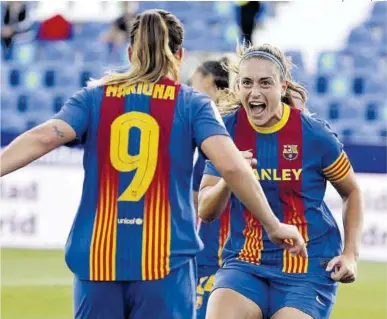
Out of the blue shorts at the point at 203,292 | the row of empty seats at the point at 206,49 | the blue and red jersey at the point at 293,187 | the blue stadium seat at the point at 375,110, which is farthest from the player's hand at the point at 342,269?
the blue stadium seat at the point at 375,110

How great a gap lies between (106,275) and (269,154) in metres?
1.29

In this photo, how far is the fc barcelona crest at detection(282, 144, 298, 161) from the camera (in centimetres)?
530

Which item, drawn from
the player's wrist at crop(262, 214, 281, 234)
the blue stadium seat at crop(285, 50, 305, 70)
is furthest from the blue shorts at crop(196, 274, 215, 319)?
the blue stadium seat at crop(285, 50, 305, 70)

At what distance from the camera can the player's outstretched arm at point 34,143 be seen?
Result: 14.0 ft

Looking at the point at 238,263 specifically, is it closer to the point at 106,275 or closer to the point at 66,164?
the point at 106,275

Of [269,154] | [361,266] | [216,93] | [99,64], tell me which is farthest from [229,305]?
[99,64]

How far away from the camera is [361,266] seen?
13961mm

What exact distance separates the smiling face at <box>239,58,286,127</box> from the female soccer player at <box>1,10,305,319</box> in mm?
806

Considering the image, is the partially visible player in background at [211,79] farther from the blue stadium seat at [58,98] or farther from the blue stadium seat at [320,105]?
the blue stadium seat at [58,98]

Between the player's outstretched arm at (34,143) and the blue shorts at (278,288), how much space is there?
50.7 inches

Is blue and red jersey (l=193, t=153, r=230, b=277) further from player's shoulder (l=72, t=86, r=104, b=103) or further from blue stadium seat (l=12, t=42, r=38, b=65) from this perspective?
blue stadium seat (l=12, t=42, r=38, b=65)

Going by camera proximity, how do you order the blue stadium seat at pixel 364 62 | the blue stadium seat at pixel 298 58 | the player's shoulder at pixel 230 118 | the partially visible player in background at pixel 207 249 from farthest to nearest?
the blue stadium seat at pixel 364 62 < the blue stadium seat at pixel 298 58 < the partially visible player in background at pixel 207 249 < the player's shoulder at pixel 230 118

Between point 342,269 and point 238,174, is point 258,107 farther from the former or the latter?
point 238,174

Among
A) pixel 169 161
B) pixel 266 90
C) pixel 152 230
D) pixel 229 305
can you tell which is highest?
pixel 266 90
